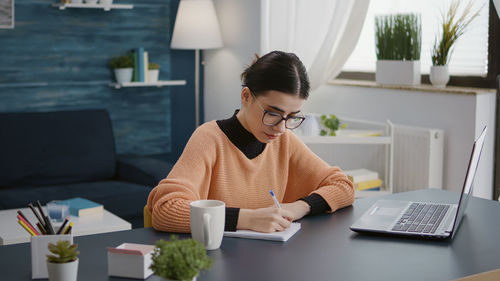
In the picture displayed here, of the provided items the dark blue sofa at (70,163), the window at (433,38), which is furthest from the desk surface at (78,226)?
the window at (433,38)

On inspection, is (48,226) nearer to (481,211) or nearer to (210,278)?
(210,278)

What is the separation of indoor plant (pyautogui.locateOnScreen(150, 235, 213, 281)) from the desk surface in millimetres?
1699

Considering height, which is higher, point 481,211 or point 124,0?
point 124,0

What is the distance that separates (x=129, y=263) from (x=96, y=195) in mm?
2507

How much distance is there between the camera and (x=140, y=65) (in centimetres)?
440

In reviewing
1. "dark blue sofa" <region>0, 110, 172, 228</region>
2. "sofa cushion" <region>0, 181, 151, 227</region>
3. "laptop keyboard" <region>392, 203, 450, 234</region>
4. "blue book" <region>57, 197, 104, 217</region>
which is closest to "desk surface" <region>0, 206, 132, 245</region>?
"blue book" <region>57, 197, 104, 217</region>

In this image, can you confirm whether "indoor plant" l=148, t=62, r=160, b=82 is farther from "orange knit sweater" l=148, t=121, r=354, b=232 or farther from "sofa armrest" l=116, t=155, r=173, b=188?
"orange knit sweater" l=148, t=121, r=354, b=232

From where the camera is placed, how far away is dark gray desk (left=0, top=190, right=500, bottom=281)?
1.25 m

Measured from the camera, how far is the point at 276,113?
1.71 m

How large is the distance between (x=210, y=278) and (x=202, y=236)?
0.63 ft

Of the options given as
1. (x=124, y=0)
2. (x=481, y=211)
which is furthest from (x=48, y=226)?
(x=124, y=0)

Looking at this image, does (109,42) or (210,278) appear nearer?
(210,278)

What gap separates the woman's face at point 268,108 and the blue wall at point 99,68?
9.16 feet

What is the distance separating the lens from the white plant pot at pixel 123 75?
4.33 meters
